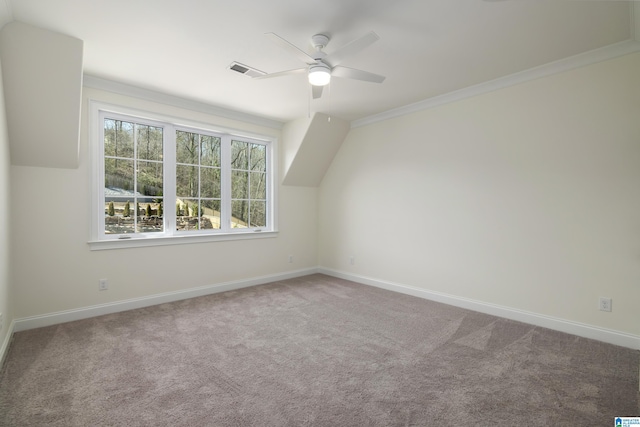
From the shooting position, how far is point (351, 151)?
4.98 m

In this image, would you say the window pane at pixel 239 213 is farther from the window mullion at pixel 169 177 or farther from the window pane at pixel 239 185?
the window mullion at pixel 169 177

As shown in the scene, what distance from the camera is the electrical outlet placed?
8.95ft

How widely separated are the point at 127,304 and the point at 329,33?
352cm

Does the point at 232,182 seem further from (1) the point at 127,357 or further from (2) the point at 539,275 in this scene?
(2) the point at 539,275

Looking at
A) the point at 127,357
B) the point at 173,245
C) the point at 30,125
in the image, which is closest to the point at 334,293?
the point at 173,245

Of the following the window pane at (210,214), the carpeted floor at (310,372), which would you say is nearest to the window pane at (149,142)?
the window pane at (210,214)

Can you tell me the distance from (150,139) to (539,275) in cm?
463

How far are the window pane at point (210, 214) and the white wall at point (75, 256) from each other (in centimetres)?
30

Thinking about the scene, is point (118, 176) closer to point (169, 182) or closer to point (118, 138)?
point (118, 138)

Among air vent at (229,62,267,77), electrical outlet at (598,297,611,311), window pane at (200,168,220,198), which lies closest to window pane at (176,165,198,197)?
window pane at (200,168,220,198)

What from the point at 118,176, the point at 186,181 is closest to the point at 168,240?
the point at 186,181

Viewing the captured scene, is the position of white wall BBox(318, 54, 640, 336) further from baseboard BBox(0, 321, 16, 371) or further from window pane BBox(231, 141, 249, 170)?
baseboard BBox(0, 321, 16, 371)

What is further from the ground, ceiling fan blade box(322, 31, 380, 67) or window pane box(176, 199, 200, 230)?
ceiling fan blade box(322, 31, 380, 67)

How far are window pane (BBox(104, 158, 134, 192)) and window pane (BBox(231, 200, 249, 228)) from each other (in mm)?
1383
